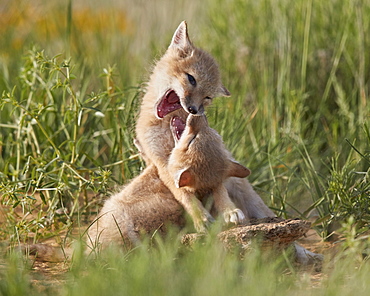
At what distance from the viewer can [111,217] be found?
4258 mm

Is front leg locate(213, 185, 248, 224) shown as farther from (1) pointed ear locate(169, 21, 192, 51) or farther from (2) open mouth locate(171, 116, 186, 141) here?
(1) pointed ear locate(169, 21, 192, 51)

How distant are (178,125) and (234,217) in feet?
2.96

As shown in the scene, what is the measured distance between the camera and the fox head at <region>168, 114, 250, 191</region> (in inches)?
159

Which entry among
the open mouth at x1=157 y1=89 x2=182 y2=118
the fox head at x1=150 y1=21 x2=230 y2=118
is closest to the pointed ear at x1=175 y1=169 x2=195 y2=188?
the fox head at x1=150 y1=21 x2=230 y2=118

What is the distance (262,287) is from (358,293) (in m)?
0.51

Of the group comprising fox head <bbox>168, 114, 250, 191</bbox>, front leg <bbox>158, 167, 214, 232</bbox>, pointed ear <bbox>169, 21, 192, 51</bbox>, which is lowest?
front leg <bbox>158, 167, 214, 232</bbox>

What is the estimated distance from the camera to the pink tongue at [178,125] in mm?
4465

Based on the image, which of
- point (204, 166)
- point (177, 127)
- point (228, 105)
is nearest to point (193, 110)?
point (177, 127)

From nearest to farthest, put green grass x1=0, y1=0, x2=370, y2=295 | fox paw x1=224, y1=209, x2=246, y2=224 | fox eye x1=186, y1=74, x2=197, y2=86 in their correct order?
green grass x1=0, y1=0, x2=370, y2=295
fox paw x1=224, y1=209, x2=246, y2=224
fox eye x1=186, y1=74, x2=197, y2=86

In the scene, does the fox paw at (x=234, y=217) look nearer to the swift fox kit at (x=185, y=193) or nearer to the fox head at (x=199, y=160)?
the swift fox kit at (x=185, y=193)

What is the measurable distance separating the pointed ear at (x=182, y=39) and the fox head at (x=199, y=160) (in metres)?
Result: 0.87

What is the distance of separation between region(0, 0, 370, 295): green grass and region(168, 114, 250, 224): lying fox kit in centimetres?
43

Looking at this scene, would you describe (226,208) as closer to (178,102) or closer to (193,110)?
(193,110)

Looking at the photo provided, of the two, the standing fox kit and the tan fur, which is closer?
the tan fur
